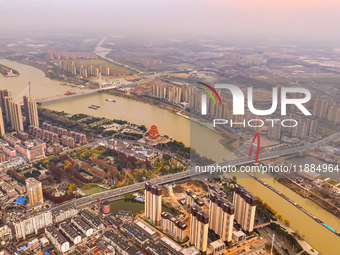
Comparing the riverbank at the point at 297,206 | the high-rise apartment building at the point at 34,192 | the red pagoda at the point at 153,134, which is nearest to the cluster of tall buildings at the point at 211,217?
the riverbank at the point at 297,206

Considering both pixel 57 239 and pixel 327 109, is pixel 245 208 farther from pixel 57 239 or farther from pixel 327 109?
pixel 327 109

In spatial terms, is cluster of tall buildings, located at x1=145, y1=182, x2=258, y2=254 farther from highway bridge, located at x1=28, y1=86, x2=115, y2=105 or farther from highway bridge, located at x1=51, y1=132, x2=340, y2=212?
highway bridge, located at x1=28, y1=86, x2=115, y2=105

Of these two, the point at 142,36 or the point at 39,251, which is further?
the point at 142,36

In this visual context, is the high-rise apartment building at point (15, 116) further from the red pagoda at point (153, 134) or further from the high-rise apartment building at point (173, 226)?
the high-rise apartment building at point (173, 226)

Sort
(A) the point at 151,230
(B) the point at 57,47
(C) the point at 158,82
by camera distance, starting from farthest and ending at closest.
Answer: (B) the point at 57,47
(C) the point at 158,82
(A) the point at 151,230

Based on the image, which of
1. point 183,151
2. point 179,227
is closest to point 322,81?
point 183,151

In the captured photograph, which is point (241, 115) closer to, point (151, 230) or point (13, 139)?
point (151, 230)
